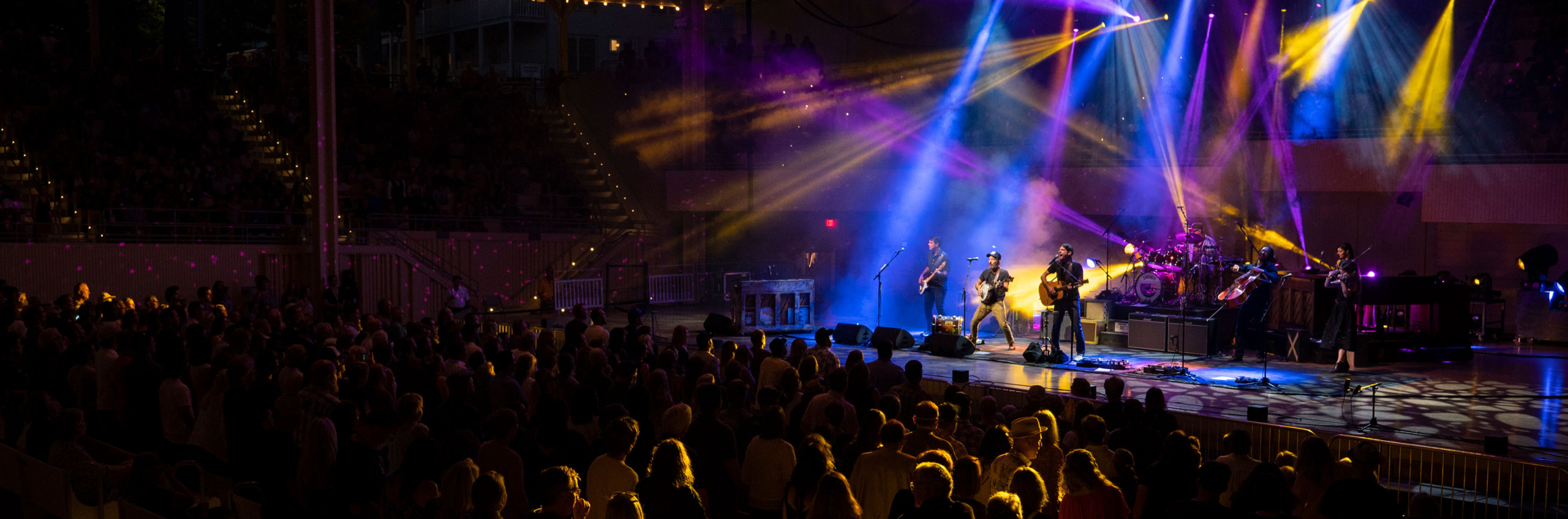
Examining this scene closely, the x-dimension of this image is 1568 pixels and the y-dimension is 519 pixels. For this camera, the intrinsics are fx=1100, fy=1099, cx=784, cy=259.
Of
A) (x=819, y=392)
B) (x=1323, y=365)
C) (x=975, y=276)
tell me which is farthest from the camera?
(x=975, y=276)

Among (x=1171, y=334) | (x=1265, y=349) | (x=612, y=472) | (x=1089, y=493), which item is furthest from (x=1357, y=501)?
(x=1171, y=334)

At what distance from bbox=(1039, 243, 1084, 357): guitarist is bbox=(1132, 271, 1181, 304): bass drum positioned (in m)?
2.35

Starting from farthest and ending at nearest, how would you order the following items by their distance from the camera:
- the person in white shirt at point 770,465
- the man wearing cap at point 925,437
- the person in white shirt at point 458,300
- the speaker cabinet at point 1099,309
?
the person in white shirt at point 458,300, the speaker cabinet at point 1099,309, the man wearing cap at point 925,437, the person in white shirt at point 770,465

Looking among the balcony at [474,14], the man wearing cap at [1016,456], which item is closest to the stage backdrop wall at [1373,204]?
the man wearing cap at [1016,456]

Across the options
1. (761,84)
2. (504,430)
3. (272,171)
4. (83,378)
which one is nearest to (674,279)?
(761,84)

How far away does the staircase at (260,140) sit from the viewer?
20750 mm

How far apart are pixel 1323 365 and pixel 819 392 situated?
→ 935 cm

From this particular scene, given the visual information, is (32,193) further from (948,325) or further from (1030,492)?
(1030,492)

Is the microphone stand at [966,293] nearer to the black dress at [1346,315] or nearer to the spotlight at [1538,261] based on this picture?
the black dress at [1346,315]

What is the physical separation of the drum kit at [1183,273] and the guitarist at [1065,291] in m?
1.92

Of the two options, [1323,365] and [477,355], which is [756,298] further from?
[477,355]

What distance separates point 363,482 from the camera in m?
4.79

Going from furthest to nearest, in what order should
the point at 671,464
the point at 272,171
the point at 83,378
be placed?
the point at 272,171 → the point at 83,378 → the point at 671,464

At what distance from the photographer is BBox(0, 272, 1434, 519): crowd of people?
14.6 feet
